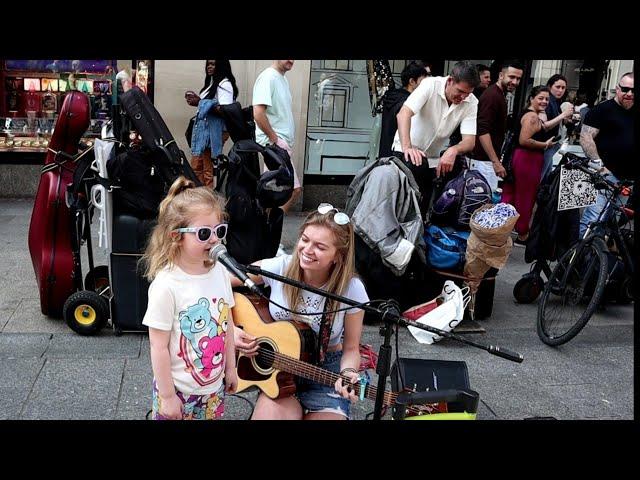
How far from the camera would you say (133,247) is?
3.97 metres

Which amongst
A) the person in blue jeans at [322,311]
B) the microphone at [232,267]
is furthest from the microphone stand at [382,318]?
the person in blue jeans at [322,311]

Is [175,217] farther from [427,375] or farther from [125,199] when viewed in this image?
[125,199]

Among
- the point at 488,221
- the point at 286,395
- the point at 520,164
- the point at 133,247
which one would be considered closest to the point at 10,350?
the point at 133,247

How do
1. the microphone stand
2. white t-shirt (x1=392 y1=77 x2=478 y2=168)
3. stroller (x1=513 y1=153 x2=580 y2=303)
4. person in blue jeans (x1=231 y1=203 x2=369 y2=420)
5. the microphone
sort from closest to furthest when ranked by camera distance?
the microphone, the microphone stand, person in blue jeans (x1=231 y1=203 x2=369 y2=420), white t-shirt (x1=392 y1=77 x2=478 y2=168), stroller (x1=513 y1=153 x2=580 y2=303)

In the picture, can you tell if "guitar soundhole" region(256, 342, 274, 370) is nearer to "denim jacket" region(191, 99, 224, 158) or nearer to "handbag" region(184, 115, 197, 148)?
"denim jacket" region(191, 99, 224, 158)

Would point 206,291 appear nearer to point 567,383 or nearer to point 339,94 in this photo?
point 567,383

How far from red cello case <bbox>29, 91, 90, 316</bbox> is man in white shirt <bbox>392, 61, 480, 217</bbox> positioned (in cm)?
214

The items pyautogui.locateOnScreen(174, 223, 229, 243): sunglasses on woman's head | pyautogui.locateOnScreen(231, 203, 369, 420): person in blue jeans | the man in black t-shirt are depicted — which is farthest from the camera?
the man in black t-shirt

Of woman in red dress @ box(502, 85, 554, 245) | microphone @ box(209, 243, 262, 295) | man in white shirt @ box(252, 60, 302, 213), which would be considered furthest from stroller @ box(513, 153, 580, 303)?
microphone @ box(209, 243, 262, 295)

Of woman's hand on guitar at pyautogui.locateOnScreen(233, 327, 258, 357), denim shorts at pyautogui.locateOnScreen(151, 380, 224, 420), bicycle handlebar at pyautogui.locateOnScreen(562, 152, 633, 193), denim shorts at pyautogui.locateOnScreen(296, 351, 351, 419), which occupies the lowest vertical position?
denim shorts at pyautogui.locateOnScreen(296, 351, 351, 419)

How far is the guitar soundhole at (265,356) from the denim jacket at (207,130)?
4.25 metres

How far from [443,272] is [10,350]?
9.14 feet

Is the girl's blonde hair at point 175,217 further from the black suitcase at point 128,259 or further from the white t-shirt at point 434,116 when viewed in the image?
the white t-shirt at point 434,116

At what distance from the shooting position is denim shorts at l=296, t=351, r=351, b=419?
280 centimetres
